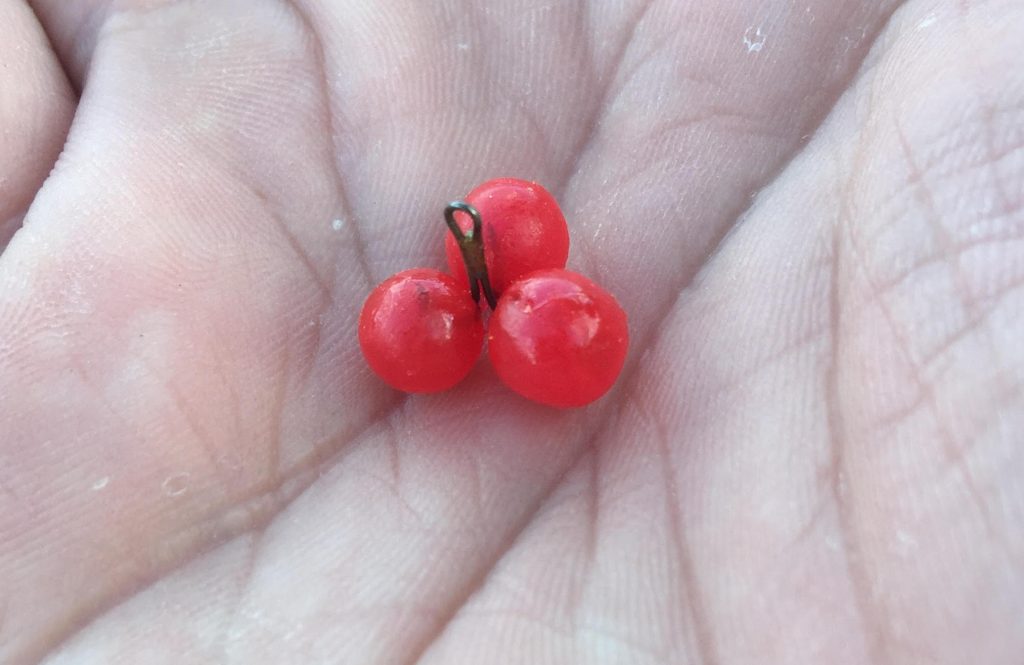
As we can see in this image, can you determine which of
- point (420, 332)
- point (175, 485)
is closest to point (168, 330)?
point (175, 485)

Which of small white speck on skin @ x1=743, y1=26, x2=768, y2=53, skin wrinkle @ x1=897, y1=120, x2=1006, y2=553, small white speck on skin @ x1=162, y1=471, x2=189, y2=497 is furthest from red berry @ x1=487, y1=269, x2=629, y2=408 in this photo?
small white speck on skin @ x1=743, y1=26, x2=768, y2=53

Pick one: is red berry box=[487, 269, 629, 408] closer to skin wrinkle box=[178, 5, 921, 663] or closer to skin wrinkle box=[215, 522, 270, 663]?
skin wrinkle box=[178, 5, 921, 663]

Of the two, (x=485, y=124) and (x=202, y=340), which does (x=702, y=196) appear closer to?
(x=485, y=124)

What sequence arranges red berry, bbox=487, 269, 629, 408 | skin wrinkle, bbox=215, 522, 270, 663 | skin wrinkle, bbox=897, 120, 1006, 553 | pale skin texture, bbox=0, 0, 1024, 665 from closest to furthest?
skin wrinkle, bbox=897, 120, 1006, 553, pale skin texture, bbox=0, 0, 1024, 665, skin wrinkle, bbox=215, 522, 270, 663, red berry, bbox=487, 269, 629, 408

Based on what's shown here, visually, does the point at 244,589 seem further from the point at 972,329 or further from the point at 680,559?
the point at 972,329

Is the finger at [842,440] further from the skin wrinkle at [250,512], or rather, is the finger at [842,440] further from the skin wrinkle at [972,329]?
the skin wrinkle at [250,512]

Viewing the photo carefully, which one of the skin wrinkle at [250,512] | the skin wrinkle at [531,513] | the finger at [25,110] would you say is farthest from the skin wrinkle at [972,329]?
the finger at [25,110]
